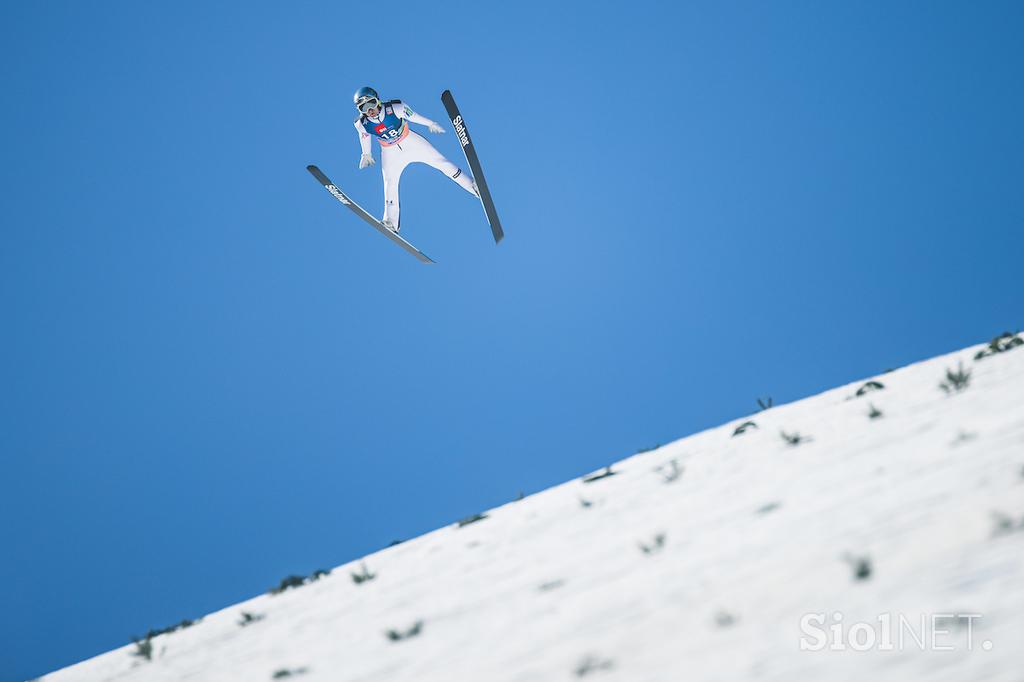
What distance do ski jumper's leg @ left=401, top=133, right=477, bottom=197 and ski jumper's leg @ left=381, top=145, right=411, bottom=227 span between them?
24 centimetres

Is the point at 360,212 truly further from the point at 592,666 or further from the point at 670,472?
the point at 592,666

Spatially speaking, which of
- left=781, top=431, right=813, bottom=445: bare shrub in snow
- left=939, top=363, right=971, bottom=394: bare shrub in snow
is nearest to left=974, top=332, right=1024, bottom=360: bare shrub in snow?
left=939, top=363, right=971, bottom=394: bare shrub in snow

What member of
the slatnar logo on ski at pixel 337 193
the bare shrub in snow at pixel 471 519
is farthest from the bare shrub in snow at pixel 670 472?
the slatnar logo on ski at pixel 337 193

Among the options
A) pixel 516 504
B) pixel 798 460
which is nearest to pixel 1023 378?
pixel 798 460

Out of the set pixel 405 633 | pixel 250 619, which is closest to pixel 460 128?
pixel 250 619

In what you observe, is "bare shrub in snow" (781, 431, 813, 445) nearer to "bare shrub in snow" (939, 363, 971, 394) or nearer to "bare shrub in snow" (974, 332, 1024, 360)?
"bare shrub in snow" (939, 363, 971, 394)

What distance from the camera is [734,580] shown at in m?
2.92

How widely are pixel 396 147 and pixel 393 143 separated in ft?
0.43

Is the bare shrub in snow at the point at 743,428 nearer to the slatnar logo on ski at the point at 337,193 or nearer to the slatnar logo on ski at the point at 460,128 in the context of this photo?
the slatnar logo on ski at the point at 460,128

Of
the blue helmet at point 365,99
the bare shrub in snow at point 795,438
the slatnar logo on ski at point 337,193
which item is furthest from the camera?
the slatnar logo on ski at point 337,193

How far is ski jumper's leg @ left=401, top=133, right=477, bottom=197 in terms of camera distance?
48.1 feet

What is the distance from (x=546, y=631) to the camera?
3.17m

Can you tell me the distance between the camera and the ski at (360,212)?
15586 millimetres

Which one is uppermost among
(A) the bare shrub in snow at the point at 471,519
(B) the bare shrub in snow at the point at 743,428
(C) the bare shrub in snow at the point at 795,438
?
(B) the bare shrub in snow at the point at 743,428
